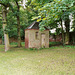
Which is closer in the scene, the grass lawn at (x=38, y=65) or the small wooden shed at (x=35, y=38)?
the grass lawn at (x=38, y=65)

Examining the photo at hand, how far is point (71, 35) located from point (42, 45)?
31.2 feet

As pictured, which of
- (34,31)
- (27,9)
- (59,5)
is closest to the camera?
(59,5)

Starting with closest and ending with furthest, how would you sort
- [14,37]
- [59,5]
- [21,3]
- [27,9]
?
[59,5] → [21,3] → [27,9] → [14,37]

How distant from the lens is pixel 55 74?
5070 mm

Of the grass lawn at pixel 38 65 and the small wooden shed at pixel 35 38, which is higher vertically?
the small wooden shed at pixel 35 38

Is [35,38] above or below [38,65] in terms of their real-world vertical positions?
above

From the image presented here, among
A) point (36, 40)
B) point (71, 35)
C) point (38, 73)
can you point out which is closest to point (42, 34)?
point (36, 40)

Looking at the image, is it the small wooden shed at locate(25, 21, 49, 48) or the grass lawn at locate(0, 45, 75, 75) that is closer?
the grass lawn at locate(0, 45, 75, 75)

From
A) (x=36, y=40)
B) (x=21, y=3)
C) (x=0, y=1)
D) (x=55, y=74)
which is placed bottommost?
(x=55, y=74)

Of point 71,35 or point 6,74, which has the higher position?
point 71,35

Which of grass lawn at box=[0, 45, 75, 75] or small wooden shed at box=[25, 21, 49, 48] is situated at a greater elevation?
small wooden shed at box=[25, 21, 49, 48]

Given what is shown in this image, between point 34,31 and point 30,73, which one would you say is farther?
point 34,31

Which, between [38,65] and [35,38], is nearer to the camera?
[38,65]

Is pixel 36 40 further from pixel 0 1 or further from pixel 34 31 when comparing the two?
pixel 0 1
